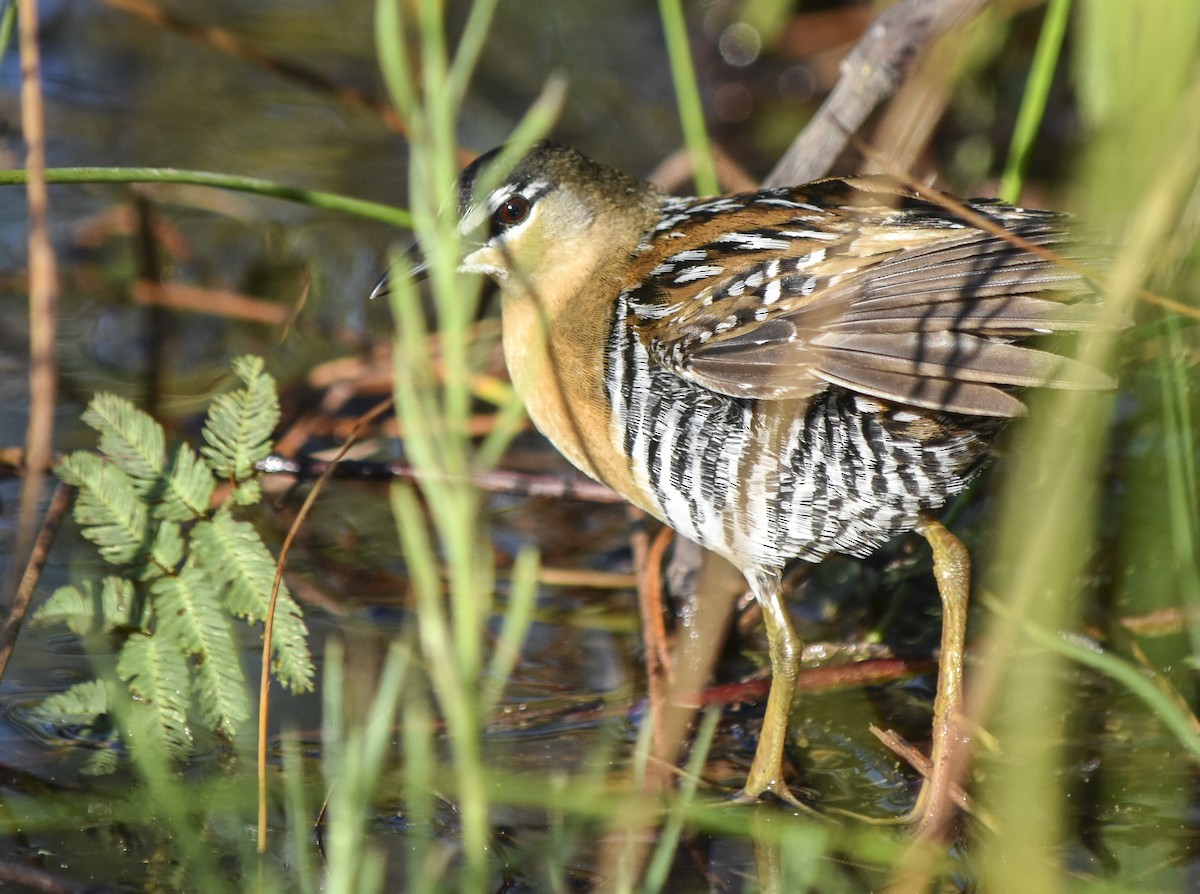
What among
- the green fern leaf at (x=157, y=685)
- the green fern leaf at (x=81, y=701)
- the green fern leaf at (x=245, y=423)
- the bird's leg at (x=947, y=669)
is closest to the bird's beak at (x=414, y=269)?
the green fern leaf at (x=245, y=423)

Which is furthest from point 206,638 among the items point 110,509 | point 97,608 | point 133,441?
point 133,441

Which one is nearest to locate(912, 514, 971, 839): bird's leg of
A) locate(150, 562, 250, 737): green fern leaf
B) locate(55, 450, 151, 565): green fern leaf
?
locate(150, 562, 250, 737): green fern leaf

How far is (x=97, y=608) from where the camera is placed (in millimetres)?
2906

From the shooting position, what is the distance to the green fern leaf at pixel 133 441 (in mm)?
3047

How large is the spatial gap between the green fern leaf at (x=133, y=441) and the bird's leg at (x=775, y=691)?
4.26 feet

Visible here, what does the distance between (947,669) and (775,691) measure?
0.38 m

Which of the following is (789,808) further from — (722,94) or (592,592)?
(722,94)

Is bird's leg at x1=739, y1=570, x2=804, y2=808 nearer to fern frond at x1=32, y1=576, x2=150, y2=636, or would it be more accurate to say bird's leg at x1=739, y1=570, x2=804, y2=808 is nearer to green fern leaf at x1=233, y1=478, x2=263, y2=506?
green fern leaf at x1=233, y1=478, x2=263, y2=506

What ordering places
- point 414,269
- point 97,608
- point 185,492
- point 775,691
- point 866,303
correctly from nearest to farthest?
1. point 866,303
2. point 97,608
3. point 185,492
4. point 775,691
5. point 414,269

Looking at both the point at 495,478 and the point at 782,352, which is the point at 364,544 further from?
the point at 782,352

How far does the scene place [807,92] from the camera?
6.36 metres

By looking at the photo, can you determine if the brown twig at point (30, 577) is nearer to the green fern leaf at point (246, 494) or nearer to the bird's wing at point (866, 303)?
the green fern leaf at point (246, 494)

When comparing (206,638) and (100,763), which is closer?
(206,638)

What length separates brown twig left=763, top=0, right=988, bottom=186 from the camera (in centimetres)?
401
